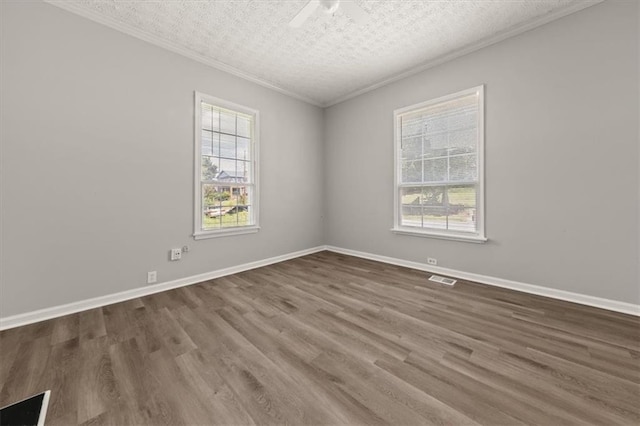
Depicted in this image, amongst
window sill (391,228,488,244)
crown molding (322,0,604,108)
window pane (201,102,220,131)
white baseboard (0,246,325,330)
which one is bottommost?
white baseboard (0,246,325,330)

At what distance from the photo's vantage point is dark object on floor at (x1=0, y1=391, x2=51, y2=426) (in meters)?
1.18

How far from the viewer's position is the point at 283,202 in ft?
14.4

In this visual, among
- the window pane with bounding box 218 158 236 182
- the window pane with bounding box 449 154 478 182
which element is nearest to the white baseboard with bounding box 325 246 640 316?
the window pane with bounding box 449 154 478 182

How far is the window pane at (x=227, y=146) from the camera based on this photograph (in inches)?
141

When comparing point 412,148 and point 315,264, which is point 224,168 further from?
point 412,148

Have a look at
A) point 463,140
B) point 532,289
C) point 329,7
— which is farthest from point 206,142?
point 532,289

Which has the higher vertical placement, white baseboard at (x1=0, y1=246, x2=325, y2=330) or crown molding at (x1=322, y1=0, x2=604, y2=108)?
crown molding at (x1=322, y1=0, x2=604, y2=108)

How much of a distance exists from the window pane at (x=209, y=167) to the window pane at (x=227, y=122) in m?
0.48

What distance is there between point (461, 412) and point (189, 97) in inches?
159

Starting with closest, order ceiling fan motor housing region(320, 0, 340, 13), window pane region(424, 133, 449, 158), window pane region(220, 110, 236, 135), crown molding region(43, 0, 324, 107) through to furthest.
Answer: ceiling fan motor housing region(320, 0, 340, 13)
crown molding region(43, 0, 324, 107)
window pane region(424, 133, 449, 158)
window pane region(220, 110, 236, 135)

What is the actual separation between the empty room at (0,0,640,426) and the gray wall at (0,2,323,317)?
2cm

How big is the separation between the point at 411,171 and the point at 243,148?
269 cm

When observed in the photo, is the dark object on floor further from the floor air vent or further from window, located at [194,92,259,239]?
the floor air vent

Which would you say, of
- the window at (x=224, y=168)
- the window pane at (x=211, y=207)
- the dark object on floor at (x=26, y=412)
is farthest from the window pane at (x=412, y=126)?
the dark object on floor at (x=26, y=412)
